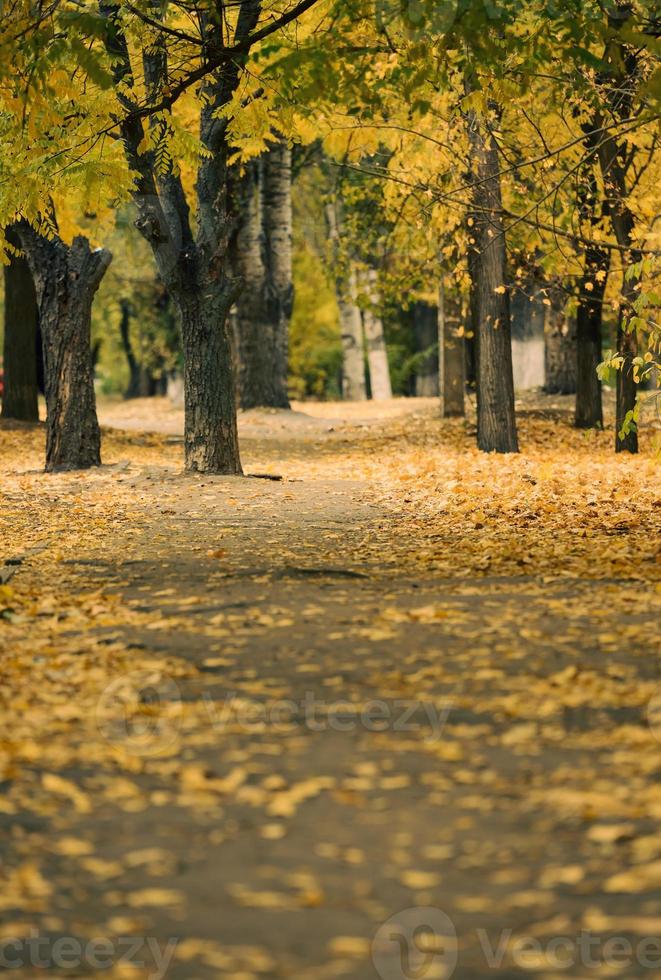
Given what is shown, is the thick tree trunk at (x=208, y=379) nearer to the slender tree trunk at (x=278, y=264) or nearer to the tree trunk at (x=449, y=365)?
the tree trunk at (x=449, y=365)

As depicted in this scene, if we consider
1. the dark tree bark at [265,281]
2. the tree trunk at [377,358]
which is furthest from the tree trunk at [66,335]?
the tree trunk at [377,358]

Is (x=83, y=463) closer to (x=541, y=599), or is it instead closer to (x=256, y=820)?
(x=541, y=599)

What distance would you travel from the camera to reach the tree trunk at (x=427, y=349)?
4028cm

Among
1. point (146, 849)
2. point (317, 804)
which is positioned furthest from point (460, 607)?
point (146, 849)

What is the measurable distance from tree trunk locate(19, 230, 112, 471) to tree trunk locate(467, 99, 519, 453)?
5.31m

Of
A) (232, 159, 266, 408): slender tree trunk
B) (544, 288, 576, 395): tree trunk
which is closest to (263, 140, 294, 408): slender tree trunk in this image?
(232, 159, 266, 408): slender tree trunk

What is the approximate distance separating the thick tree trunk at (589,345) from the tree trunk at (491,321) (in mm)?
1713

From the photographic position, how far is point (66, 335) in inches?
666

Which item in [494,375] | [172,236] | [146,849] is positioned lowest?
[146,849]

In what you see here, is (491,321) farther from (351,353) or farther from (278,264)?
(351,353)

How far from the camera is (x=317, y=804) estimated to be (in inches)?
178

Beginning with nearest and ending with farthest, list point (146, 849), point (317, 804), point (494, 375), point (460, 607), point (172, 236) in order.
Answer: point (146, 849), point (317, 804), point (460, 607), point (172, 236), point (494, 375)

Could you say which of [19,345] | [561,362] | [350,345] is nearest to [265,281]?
[561,362]

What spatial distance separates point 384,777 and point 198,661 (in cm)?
186
